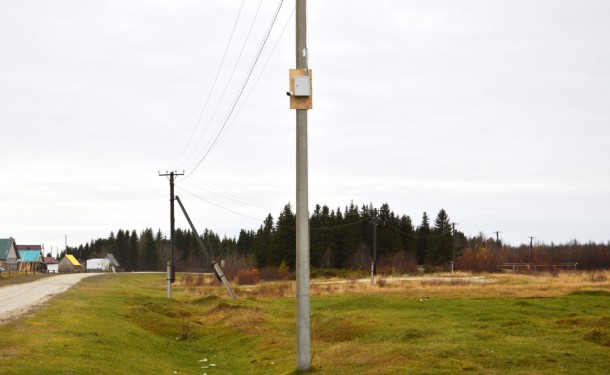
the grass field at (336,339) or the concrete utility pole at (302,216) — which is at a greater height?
the concrete utility pole at (302,216)

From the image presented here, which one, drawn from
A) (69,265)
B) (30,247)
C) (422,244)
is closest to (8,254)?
(69,265)

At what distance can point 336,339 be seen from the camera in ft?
69.2

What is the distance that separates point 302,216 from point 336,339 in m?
9.27

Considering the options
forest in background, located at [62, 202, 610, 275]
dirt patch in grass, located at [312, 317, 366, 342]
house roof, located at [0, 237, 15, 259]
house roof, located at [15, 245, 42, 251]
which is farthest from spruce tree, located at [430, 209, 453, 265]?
house roof, located at [15, 245, 42, 251]

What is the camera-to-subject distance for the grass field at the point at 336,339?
13.9 m

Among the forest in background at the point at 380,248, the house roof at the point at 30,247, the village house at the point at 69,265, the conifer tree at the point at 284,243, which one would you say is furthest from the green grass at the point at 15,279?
the house roof at the point at 30,247

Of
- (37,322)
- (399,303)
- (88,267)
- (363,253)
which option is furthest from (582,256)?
(88,267)

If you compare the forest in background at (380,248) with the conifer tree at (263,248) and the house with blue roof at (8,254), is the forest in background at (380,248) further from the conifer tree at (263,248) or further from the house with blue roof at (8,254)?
the house with blue roof at (8,254)

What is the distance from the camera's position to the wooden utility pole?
12742 mm

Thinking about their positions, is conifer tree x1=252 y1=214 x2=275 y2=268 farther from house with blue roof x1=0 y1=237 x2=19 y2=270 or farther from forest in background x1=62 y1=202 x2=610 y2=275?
house with blue roof x1=0 y1=237 x2=19 y2=270

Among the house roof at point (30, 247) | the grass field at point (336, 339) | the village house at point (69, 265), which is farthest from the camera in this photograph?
the house roof at point (30, 247)

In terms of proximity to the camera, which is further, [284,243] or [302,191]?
[284,243]

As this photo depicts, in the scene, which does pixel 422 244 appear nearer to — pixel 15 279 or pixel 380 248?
pixel 380 248

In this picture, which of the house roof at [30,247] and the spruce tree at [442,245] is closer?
the spruce tree at [442,245]
